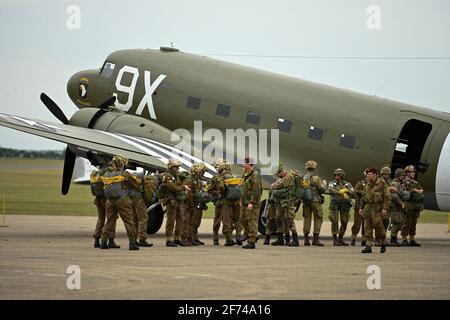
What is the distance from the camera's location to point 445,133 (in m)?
25.8

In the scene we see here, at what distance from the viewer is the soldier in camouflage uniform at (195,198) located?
23109 millimetres

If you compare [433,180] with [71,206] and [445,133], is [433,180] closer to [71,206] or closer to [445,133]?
[445,133]

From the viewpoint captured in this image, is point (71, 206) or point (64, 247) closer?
point (64, 247)

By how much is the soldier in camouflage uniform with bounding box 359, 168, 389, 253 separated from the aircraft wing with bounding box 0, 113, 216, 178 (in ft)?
16.0

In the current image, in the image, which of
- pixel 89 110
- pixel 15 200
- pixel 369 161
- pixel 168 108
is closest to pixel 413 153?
A: pixel 369 161

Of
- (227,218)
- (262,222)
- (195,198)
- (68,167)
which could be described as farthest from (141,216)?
(68,167)

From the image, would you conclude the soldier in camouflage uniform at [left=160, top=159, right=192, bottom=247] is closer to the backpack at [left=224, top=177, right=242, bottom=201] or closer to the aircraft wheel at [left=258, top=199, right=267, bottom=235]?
the backpack at [left=224, top=177, right=242, bottom=201]

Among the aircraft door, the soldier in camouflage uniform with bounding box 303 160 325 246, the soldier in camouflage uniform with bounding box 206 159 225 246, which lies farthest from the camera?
the aircraft door

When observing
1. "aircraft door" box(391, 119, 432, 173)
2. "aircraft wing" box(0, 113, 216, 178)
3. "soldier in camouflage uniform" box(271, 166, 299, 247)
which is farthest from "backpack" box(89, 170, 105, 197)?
"aircraft door" box(391, 119, 432, 173)

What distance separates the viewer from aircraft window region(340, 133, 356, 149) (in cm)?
2670

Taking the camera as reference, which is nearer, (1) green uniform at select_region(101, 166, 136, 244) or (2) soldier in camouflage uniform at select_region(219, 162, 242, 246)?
(1) green uniform at select_region(101, 166, 136, 244)

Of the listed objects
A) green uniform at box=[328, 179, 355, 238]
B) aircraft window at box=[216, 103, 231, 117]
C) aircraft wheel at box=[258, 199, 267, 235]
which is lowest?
aircraft wheel at box=[258, 199, 267, 235]

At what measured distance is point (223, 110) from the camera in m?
28.5

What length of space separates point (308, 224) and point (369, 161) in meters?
Answer: 3.43
